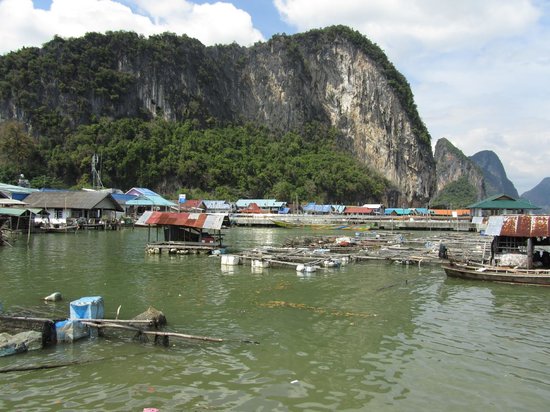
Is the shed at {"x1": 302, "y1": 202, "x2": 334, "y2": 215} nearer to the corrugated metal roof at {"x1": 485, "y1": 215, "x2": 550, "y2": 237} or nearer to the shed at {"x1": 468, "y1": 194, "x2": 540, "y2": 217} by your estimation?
the shed at {"x1": 468, "y1": 194, "x2": 540, "y2": 217}

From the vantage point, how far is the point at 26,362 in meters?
9.66

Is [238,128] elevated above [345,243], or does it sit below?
above

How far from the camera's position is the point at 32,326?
10.9 metres

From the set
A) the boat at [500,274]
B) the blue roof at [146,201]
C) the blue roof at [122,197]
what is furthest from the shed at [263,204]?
the boat at [500,274]

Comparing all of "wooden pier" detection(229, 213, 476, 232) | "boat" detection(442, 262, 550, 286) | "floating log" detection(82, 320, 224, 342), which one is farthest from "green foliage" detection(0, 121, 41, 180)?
"floating log" detection(82, 320, 224, 342)

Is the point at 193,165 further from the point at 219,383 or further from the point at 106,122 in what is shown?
the point at 219,383

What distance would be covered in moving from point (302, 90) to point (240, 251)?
411ft

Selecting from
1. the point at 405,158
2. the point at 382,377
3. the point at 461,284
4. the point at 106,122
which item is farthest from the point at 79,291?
the point at 405,158

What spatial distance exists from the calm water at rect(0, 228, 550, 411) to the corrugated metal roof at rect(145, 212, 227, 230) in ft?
31.3

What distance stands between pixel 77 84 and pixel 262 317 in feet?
351

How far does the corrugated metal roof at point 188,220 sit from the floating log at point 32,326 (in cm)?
1898

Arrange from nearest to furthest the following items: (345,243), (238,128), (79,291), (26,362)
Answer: (26,362), (79,291), (345,243), (238,128)

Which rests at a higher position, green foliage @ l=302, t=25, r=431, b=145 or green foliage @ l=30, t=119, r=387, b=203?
green foliage @ l=302, t=25, r=431, b=145

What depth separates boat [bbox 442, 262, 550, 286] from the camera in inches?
780
